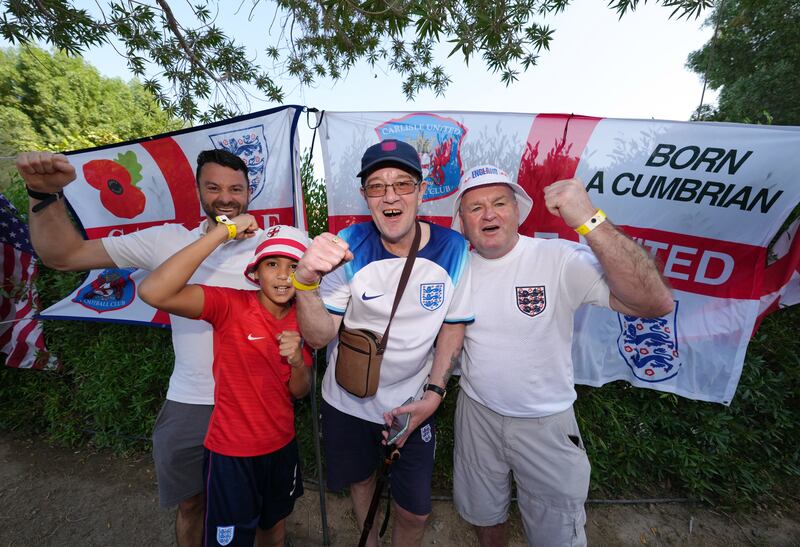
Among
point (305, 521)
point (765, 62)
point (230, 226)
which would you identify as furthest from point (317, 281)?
point (765, 62)

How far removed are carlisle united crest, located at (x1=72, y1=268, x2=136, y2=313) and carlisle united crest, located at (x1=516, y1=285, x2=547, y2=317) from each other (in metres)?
3.46

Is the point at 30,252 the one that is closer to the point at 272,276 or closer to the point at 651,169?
the point at 272,276

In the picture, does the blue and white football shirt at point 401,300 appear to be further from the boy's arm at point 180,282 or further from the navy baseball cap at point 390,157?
the boy's arm at point 180,282

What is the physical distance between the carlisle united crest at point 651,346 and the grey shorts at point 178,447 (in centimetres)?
310

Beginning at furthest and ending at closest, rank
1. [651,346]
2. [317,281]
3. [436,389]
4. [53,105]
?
1. [53,105]
2. [651,346]
3. [436,389]
4. [317,281]

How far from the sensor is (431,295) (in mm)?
1825

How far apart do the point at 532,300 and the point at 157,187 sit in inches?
129

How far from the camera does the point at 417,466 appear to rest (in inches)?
78.4

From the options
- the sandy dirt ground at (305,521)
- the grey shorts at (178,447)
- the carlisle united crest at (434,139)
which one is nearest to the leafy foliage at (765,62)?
the sandy dirt ground at (305,521)

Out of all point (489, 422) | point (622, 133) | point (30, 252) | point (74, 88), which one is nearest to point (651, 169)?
point (622, 133)

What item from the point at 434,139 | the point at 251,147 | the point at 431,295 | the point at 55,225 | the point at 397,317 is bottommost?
the point at 397,317

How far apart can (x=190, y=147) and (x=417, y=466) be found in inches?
123

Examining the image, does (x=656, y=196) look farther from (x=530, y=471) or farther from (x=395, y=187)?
(x=530, y=471)

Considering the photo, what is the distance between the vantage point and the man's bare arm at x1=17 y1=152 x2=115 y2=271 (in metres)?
1.75
